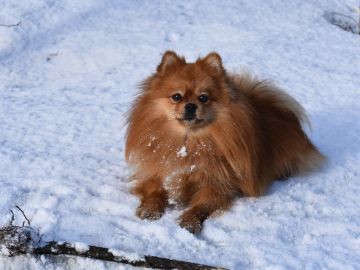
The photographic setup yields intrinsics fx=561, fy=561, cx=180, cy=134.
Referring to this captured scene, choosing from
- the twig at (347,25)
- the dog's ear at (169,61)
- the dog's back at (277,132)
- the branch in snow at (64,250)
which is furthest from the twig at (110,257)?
the twig at (347,25)

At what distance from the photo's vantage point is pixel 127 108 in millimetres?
6504

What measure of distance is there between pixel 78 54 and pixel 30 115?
2285 mm

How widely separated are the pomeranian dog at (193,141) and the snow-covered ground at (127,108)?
0.48 ft

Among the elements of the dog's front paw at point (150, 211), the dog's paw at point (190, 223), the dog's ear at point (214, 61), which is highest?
the dog's ear at point (214, 61)

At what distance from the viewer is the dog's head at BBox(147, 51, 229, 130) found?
3998 millimetres

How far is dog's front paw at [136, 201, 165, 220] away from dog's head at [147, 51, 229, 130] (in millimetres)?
605

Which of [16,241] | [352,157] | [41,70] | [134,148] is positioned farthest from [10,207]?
[41,70]

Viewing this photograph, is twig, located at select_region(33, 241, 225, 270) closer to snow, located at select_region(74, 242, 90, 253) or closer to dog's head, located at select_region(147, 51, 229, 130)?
snow, located at select_region(74, 242, 90, 253)

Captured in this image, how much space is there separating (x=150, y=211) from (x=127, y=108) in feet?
9.00

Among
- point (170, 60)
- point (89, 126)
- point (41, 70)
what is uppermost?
point (170, 60)

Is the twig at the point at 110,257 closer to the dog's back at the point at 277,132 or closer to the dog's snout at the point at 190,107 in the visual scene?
the dog's snout at the point at 190,107

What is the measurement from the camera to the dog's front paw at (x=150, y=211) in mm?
3906

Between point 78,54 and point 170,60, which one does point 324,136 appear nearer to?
point 170,60

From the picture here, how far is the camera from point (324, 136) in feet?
19.4
